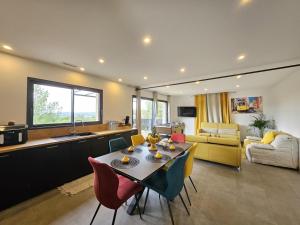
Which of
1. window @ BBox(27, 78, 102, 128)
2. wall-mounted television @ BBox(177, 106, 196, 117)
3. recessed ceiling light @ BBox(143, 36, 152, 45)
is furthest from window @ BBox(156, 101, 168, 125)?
recessed ceiling light @ BBox(143, 36, 152, 45)

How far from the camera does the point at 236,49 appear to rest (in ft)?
7.60

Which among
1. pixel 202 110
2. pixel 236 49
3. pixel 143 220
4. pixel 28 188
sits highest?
pixel 236 49

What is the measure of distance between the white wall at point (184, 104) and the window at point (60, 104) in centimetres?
534

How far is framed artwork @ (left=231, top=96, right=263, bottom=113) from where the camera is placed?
6.02 meters

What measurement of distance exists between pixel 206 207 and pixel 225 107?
5807 millimetres

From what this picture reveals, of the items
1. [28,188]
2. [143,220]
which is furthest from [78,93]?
[143,220]

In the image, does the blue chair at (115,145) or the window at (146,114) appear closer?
the blue chair at (115,145)

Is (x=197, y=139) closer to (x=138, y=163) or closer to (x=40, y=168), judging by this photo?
(x=138, y=163)

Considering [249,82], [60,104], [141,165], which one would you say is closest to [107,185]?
[141,165]

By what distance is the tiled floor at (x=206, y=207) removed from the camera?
1747 millimetres

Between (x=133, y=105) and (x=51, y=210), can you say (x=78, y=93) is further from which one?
(x=51, y=210)

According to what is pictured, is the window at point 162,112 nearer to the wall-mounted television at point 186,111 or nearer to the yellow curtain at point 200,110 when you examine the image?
the wall-mounted television at point 186,111

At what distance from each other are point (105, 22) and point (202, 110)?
22.2 feet

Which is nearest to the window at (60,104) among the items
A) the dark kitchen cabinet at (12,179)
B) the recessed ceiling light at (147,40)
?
the dark kitchen cabinet at (12,179)
